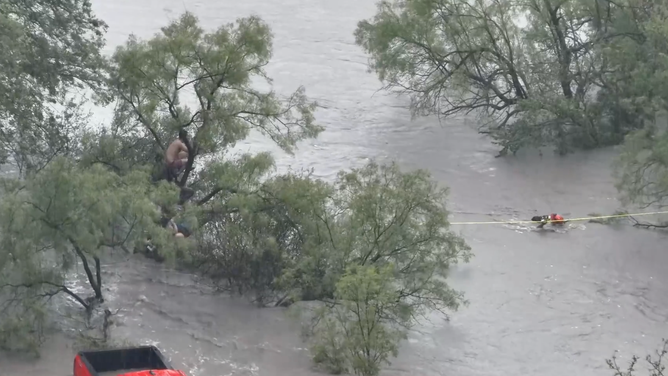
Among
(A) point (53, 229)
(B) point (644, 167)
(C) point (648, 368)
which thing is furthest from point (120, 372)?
(B) point (644, 167)

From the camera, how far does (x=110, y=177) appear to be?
1641 centimetres

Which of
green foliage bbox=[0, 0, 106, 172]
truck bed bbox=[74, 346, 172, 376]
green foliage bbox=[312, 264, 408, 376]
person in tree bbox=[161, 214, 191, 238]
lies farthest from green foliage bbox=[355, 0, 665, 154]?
truck bed bbox=[74, 346, 172, 376]

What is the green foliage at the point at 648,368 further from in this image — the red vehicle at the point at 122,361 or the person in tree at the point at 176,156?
the person in tree at the point at 176,156

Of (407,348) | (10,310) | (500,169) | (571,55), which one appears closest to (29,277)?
(10,310)

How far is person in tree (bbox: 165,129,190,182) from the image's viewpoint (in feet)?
64.3

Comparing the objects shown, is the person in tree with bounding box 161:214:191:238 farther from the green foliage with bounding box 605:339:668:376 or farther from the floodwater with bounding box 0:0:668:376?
the green foliage with bounding box 605:339:668:376

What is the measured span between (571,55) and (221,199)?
37.7ft

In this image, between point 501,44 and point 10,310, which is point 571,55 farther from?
point 10,310

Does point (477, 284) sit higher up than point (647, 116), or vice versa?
point (647, 116)

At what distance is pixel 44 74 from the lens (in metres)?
19.5

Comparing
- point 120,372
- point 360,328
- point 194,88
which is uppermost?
point 194,88

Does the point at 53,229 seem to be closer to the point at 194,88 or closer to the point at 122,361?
the point at 122,361

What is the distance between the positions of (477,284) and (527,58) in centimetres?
873

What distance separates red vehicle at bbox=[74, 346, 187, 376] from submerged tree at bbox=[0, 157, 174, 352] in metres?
1.24
